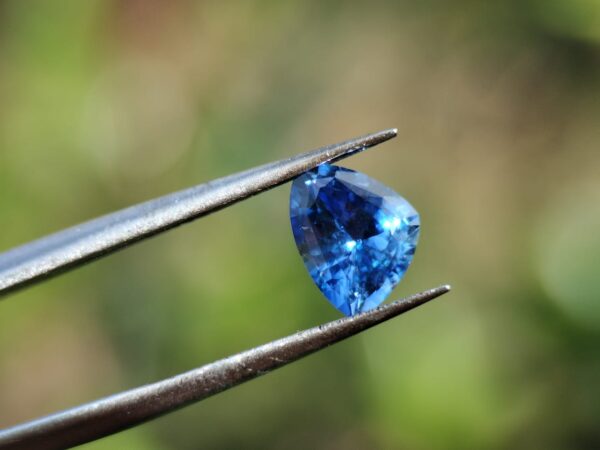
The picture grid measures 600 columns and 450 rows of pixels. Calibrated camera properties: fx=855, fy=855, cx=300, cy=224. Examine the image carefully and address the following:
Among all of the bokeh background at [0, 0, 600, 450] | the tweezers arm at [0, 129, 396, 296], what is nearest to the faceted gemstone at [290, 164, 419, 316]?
the tweezers arm at [0, 129, 396, 296]

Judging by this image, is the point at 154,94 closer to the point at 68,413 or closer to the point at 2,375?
the point at 2,375

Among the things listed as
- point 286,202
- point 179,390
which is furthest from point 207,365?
point 286,202

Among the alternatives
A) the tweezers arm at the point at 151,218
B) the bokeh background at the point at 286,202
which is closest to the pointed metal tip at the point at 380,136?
the tweezers arm at the point at 151,218

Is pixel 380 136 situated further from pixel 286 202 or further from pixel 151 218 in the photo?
pixel 286 202

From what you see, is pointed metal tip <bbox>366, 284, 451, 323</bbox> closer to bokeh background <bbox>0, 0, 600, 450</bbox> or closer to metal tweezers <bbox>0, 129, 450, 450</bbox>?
metal tweezers <bbox>0, 129, 450, 450</bbox>

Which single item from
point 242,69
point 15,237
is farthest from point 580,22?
point 15,237

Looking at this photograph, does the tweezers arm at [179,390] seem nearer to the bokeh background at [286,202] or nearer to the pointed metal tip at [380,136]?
the pointed metal tip at [380,136]

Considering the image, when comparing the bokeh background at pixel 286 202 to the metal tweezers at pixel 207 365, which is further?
the bokeh background at pixel 286 202
